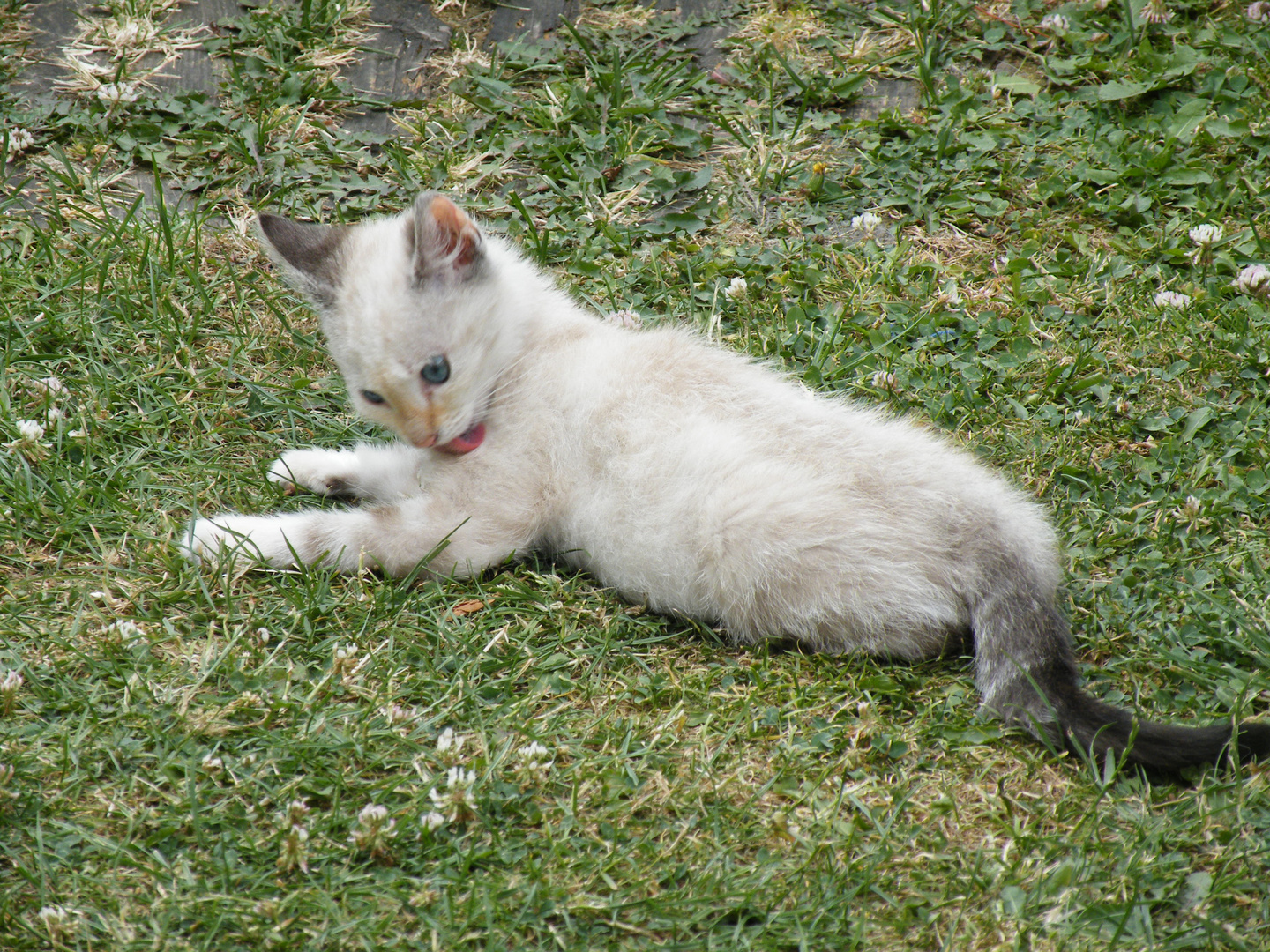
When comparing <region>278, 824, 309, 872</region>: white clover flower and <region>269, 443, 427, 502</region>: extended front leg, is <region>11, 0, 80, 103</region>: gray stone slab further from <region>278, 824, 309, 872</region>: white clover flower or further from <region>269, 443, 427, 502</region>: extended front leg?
<region>278, 824, 309, 872</region>: white clover flower

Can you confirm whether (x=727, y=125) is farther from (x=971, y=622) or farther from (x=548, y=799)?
(x=548, y=799)

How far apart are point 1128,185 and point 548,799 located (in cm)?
343

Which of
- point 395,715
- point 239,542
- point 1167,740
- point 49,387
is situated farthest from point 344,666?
point 1167,740

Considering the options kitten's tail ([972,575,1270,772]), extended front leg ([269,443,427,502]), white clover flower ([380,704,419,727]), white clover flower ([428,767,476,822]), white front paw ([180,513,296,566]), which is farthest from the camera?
extended front leg ([269,443,427,502])

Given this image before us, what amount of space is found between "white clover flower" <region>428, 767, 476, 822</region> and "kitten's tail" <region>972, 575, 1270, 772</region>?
130cm

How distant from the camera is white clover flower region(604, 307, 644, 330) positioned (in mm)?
3836

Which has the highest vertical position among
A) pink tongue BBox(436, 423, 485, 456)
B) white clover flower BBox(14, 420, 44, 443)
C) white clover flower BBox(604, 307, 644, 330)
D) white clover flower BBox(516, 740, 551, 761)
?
white clover flower BBox(604, 307, 644, 330)

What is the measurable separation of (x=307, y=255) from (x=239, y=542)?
89 centimetres

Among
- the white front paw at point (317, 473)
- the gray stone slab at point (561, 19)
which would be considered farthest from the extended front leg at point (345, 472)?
the gray stone slab at point (561, 19)

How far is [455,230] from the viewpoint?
10.3ft

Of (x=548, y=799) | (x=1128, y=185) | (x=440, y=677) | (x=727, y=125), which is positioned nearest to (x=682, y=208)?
(x=727, y=125)

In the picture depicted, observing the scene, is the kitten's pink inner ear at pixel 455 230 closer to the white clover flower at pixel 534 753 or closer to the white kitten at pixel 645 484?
the white kitten at pixel 645 484

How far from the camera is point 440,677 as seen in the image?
282 cm

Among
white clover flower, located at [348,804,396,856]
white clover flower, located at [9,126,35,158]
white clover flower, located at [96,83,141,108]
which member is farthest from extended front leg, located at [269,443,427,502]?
white clover flower, located at [96,83,141,108]
